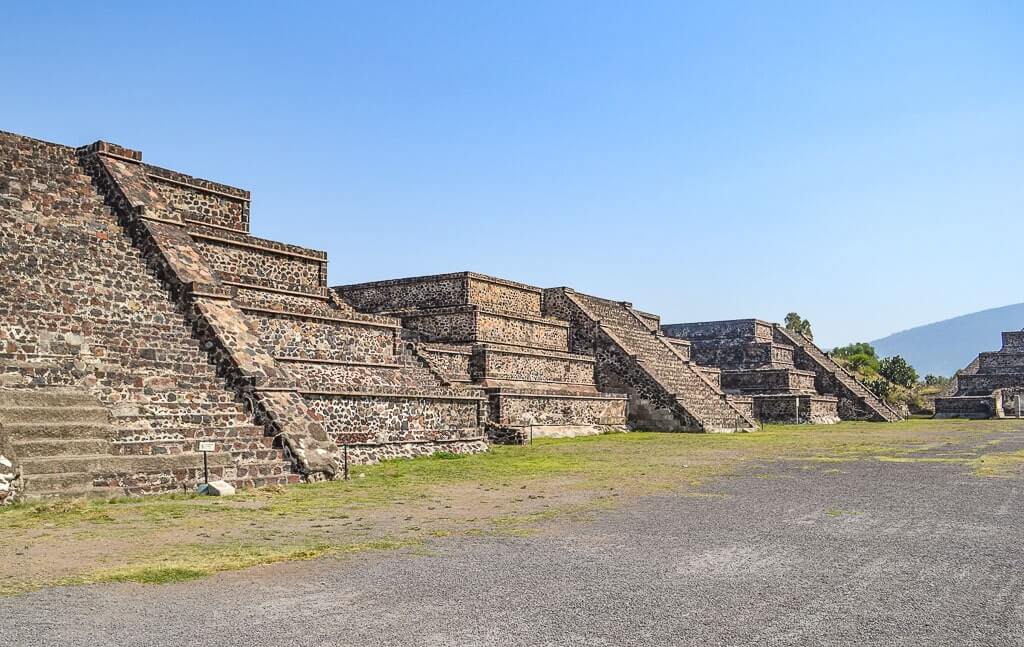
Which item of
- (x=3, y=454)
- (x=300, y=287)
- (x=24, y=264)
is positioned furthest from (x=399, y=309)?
(x=3, y=454)

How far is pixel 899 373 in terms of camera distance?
48.2m

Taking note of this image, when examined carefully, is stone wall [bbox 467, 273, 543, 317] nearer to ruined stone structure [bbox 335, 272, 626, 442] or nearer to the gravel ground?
ruined stone structure [bbox 335, 272, 626, 442]

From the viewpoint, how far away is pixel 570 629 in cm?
514

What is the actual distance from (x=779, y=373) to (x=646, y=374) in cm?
1139

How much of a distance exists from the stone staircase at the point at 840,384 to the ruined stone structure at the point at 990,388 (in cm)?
285

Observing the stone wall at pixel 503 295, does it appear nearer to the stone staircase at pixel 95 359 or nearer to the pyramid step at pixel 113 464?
the stone staircase at pixel 95 359

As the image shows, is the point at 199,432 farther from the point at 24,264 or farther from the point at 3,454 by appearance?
the point at 24,264

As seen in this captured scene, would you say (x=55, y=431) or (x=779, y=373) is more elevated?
(x=779, y=373)

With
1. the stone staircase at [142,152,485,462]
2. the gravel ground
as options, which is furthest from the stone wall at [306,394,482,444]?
the gravel ground

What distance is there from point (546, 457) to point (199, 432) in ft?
22.7

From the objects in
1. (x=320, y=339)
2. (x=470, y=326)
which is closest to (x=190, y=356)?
(x=320, y=339)

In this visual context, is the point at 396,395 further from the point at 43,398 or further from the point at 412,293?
the point at 412,293

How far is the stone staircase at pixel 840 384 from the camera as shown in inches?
1485

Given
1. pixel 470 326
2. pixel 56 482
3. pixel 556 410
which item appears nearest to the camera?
pixel 56 482
